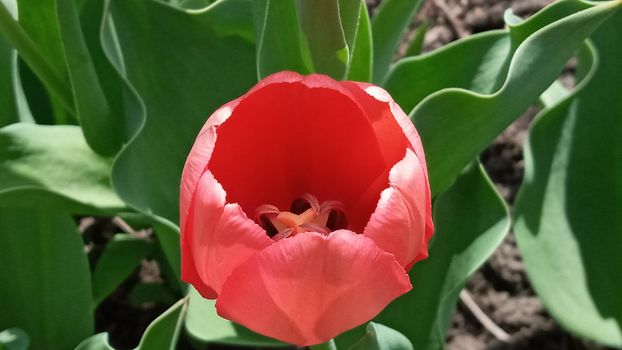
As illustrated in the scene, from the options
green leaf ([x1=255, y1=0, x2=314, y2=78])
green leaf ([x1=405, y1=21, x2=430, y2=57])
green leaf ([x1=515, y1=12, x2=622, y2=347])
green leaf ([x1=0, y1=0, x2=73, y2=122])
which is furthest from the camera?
green leaf ([x1=405, y1=21, x2=430, y2=57])

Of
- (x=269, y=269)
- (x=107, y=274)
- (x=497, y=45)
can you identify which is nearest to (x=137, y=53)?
(x=107, y=274)

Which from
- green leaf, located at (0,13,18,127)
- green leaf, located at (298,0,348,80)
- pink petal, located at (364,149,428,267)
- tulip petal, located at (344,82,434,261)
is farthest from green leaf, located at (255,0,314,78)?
green leaf, located at (0,13,18,127)

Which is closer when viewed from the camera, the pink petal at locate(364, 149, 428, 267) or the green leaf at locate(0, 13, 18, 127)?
the pink petal at locate(364, 149, 428, 267)

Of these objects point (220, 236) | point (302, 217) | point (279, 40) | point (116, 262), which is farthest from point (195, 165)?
point (116, 262)

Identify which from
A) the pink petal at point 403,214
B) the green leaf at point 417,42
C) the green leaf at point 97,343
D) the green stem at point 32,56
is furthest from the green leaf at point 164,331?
the green leaf at point 417,42

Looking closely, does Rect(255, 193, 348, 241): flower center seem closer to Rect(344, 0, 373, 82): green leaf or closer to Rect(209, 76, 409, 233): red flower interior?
Rect(209, 76, 409, 233): red flower interior

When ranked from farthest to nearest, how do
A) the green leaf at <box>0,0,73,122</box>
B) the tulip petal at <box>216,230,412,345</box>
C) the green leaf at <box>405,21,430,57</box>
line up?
1. the green leaf at <box>405,21,430,57</box>
2. the green leaf at <box>0,0,73,122</box>
3. the tulip petal at <box>216,230,412,345</box>

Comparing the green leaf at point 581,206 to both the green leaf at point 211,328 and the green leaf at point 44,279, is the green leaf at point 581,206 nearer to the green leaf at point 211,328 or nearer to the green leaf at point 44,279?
the green leaf at point 211,328

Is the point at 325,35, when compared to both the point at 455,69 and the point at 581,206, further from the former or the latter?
the point at 581,206
